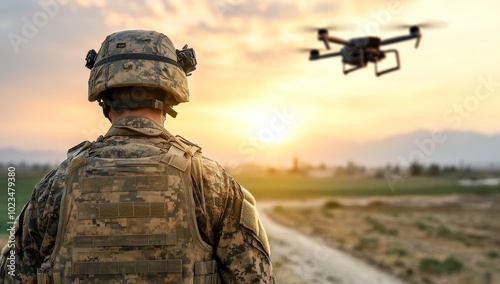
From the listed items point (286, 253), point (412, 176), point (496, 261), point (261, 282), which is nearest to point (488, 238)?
point (496, 261)

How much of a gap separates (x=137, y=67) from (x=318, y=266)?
46.7 feet

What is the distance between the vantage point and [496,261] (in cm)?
1959

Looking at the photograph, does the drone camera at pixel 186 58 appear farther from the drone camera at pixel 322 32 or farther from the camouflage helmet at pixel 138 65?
the drone camera at pixel 322 32

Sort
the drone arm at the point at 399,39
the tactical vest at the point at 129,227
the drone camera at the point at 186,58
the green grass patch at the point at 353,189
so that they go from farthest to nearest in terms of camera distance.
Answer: the green grass patch at the point at 353,189
the drone arm at the point at 399,39
the drone camera at the point at 186,58
the tactical vest at the point at 129,227

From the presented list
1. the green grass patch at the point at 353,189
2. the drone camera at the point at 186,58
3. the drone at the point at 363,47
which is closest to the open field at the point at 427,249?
the drone at the point at 363,47

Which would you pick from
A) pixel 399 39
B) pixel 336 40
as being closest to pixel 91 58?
pixel 399 39

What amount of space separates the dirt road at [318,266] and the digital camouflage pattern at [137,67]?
11142 mm

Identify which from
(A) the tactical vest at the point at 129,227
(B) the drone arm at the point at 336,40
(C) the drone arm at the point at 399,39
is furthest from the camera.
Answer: (B) the drone arm at the point at 336,40

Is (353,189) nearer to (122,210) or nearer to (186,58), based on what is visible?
(186,58)

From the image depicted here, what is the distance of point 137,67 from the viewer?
3027mm

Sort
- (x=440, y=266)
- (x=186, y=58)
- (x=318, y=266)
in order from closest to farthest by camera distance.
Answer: (x=186, y=58) < (x=318, y=266) < (x=440, y=266)

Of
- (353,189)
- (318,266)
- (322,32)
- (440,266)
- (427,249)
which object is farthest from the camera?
(353,189)

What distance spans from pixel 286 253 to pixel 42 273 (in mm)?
17148

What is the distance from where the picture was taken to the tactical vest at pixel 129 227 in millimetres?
2779
